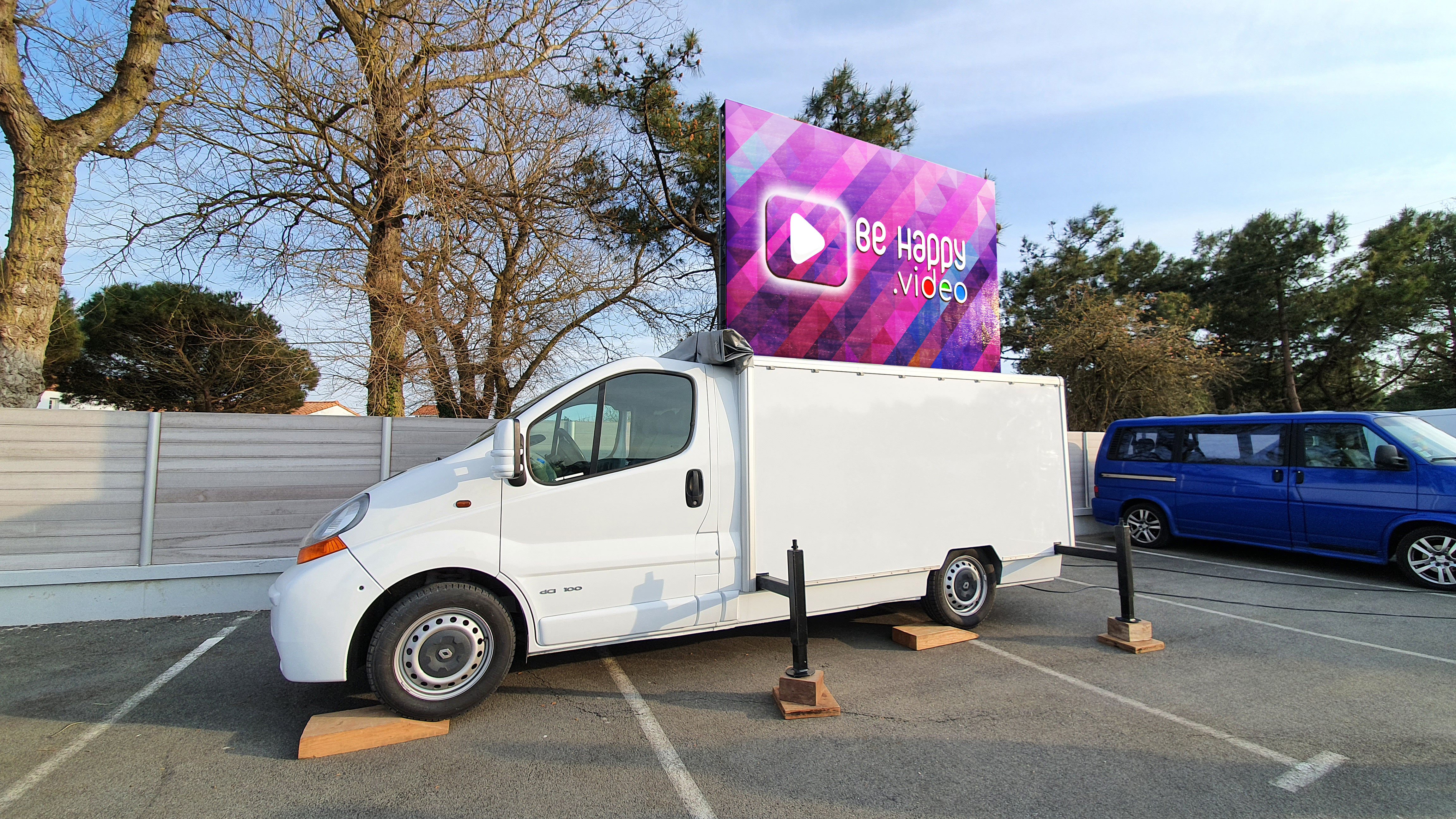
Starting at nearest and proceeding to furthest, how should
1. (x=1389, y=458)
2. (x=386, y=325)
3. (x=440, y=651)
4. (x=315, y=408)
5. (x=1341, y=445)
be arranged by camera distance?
1. (x=440, y=651)
2. (x=1389, y=458)
3. (x=1341, y=445)
4. (x=386, y=325)
5. (x=315, y=408)

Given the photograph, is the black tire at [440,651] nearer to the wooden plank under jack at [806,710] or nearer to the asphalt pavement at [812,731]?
the asphalt pavement at [812,731]

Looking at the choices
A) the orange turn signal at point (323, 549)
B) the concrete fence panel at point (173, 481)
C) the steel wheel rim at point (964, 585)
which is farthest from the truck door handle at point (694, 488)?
the concrete fence panel at point (173, 481)

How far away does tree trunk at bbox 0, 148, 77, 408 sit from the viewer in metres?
6.88

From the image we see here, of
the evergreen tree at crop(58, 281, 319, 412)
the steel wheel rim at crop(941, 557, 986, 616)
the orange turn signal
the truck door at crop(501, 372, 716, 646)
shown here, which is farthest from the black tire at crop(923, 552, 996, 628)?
the evergreen tree at crop(58, 281, 319, 412)

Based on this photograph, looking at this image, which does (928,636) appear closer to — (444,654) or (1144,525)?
(444,654)

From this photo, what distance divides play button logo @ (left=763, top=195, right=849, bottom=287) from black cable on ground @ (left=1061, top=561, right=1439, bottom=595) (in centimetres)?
434

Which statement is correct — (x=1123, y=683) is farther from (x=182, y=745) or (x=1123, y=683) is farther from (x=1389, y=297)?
(x=1389, y=297)

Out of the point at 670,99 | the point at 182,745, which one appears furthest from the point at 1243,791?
the point at 670,99

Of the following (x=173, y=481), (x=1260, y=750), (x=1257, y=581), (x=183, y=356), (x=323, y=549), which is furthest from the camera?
(x=183, y=356)

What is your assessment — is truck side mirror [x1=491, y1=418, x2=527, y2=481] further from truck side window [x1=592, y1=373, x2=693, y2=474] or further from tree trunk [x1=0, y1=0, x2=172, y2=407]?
tree trunk [x1=0, y1=0, x2=172, y2=407]

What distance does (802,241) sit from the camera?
7.66 metres

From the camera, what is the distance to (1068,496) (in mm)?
5863

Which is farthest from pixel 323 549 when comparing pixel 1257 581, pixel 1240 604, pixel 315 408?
pixel 315 408

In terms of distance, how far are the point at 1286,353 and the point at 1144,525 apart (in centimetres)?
2408
